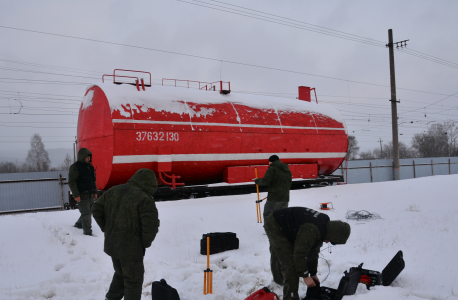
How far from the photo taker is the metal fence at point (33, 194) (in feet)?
45.8

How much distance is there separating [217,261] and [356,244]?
2.84 meters

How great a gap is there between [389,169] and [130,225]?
2638 centimetres

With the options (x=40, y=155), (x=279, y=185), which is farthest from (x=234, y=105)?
(x=40, y=155)

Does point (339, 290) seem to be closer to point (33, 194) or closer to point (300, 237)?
point (300, 237)

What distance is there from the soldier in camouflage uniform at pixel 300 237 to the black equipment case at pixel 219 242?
2.21m

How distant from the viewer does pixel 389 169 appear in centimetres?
2545

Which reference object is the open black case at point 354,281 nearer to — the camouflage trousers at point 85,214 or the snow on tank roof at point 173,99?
the camouflage trousers at point 85,214

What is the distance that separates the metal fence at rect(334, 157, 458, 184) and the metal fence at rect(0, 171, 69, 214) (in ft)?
58.7

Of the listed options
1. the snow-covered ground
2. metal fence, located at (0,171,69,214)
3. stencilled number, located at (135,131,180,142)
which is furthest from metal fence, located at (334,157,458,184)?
metal fence, located at (0,171,69,214)

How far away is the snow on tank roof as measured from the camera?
1038cm

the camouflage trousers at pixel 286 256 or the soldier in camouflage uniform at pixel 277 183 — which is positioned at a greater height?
the soldier in camouflage uniform at pixel 277 183

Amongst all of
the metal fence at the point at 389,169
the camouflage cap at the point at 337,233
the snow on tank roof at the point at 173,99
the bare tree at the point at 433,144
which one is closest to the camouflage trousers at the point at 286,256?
the camouflage cap at the point at 337,233

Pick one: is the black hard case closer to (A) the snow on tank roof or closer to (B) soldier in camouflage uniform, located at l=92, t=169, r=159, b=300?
(B) soldier in camouflage uniform, located at l=92, t=169, r=159, b=300

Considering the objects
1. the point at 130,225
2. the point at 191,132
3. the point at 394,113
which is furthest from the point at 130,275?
the point at 394,113
